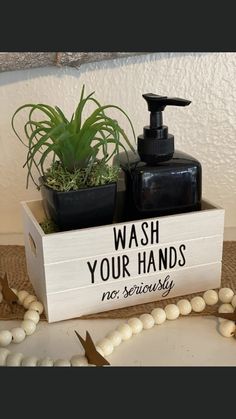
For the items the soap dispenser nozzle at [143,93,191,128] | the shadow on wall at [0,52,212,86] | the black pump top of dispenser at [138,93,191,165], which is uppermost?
the shadow on wall at [0,52,212,86]

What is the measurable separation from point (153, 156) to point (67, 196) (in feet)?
0.37

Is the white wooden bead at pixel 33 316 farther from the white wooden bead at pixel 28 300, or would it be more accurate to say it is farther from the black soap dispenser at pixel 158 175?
the black soap dispenser at pixel 158 175

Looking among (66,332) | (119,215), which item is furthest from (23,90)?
(66,332)

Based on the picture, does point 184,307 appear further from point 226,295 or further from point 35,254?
point 35,254

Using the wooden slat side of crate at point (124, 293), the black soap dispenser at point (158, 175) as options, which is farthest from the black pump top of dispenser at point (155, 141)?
the wooden slat side of crate at point (124, 293)

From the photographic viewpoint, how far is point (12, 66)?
2.20 ft

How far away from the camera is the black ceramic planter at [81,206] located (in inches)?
19.1

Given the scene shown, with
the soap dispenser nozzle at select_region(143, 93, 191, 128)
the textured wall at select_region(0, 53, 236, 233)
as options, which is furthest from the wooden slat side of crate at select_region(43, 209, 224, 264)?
the textured wall at select_region(0, 53, 236, 233)

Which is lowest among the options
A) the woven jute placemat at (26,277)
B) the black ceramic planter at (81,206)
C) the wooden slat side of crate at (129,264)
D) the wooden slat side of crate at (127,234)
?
the woven jute placemat at (26,277)

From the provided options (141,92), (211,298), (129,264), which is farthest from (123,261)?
(141,92)

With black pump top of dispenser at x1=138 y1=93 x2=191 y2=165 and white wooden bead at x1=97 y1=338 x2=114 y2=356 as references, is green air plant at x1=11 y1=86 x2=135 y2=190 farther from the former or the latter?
white wooden bead at x1=97 y1=338 x2=114 y2=356

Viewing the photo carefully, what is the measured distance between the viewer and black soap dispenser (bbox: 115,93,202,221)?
52cm

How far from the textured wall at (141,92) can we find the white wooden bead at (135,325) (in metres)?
0.32

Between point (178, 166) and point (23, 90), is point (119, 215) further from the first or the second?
point (23, 90)
